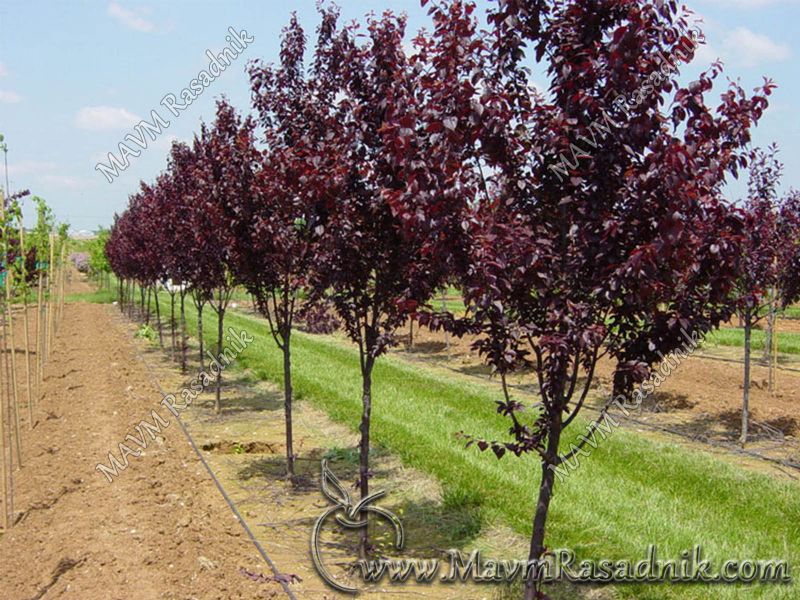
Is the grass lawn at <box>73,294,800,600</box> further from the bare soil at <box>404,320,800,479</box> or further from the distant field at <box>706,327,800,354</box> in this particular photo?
the distant field at <box>706,327,800,354</box>

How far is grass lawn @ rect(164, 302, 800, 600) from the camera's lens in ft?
19.4

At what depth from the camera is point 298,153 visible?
A: 22.0 ft

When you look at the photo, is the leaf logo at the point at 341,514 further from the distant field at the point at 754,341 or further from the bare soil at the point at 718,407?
the distant field at the point at 754,341

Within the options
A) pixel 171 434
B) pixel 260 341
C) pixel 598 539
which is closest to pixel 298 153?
pixel 598 539

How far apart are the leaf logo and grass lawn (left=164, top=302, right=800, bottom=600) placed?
79 centimetres

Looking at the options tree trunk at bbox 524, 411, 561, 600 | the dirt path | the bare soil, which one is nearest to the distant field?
the bare soil

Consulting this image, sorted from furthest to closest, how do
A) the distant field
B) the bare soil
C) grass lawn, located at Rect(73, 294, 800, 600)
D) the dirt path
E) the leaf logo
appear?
the distant field
the bare soil
the leaf logo
grass lawn, located at Rect(73, 294, 800, 600)
the dirt path

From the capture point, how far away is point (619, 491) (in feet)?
25.1

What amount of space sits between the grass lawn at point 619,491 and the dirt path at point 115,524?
2.46 meters

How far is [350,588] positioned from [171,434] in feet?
19.5

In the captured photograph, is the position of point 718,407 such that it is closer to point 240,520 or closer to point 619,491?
point 619,491

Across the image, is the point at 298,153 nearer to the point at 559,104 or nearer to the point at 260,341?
the point at 559,104

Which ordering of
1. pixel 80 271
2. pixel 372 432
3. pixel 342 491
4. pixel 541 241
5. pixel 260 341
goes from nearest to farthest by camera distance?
pixel 541 241
pixel 342 491
pixel 372 432
pixel 260 341
pixel 80 271

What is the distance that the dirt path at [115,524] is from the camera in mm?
5504
